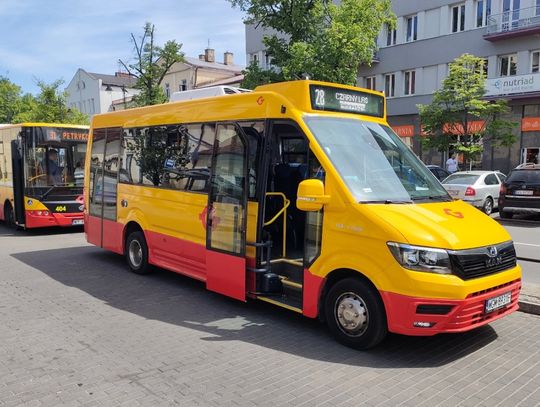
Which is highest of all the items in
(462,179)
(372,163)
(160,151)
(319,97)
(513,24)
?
(513,24)

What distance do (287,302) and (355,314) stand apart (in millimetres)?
1006

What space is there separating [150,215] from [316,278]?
370 cm

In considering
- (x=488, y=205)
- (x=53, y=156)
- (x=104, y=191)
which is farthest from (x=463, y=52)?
(x=104, y=191)

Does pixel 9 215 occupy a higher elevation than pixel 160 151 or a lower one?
lower

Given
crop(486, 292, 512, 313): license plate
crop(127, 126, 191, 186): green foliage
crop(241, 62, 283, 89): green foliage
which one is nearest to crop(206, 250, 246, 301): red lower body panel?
crop(127, 126, 191, 186): green foliage

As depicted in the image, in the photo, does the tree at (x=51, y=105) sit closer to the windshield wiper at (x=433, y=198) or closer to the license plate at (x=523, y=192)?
the license plate at (x=523, y=192)

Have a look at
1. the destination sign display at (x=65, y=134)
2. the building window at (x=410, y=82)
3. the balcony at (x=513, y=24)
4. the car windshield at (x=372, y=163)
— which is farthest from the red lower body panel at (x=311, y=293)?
the building window at (x=410, y=82)

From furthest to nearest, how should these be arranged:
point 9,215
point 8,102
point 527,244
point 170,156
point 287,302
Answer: point 8,102
point 9,215
point 527,244
point 170,156
point 287,302

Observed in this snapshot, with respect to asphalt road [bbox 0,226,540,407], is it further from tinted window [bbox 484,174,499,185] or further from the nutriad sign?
the nutriad sign

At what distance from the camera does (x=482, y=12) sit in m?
28.4

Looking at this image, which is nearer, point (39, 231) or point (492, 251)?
point (492, 251)

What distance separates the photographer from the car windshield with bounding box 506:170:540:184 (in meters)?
15.6

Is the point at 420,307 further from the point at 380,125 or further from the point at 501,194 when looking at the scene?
the point at 501,194

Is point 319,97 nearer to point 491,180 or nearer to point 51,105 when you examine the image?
point 491,180
